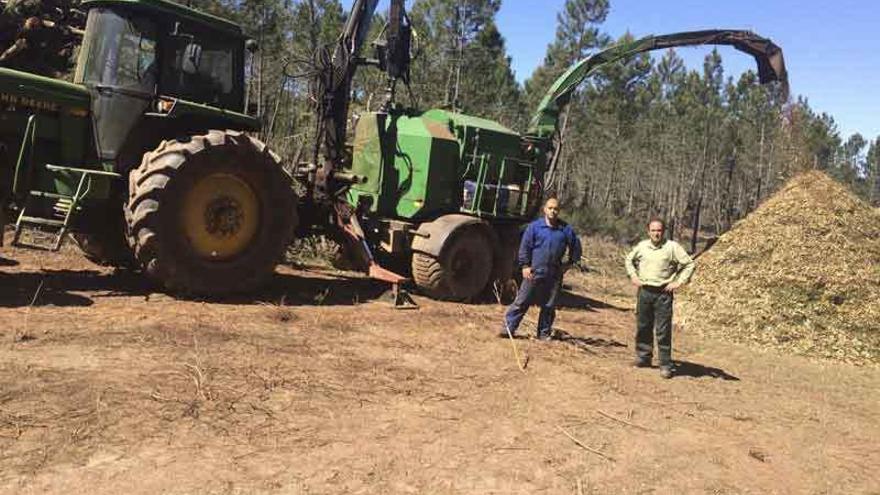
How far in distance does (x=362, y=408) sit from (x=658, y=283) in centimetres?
355

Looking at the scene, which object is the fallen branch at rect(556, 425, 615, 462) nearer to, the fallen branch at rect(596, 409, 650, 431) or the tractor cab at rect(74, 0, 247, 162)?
the fallen branch at rect(596, 409, 650, 431)

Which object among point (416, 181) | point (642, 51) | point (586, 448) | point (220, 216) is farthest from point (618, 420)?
point (642, 51)

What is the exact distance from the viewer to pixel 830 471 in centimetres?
486

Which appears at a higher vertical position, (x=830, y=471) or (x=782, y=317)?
(x=782, y=317)

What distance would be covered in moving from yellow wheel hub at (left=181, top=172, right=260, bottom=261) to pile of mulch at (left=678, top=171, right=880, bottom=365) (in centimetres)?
651

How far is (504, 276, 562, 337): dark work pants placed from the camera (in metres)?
7.71

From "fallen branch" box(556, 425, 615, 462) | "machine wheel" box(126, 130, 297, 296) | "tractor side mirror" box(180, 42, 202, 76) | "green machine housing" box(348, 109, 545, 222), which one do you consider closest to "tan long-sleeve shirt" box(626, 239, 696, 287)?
"fallen branch" box(556, 425, 615, 462)

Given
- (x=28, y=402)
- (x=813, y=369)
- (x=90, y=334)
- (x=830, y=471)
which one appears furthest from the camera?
(x=813, y=369)

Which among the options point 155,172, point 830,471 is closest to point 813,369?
point 830,471

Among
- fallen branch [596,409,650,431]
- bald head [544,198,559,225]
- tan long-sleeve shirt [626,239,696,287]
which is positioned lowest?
fallen branch [596,409,650,431]

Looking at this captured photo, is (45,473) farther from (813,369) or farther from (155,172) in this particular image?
(813,369)

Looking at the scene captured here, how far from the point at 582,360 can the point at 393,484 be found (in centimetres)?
384

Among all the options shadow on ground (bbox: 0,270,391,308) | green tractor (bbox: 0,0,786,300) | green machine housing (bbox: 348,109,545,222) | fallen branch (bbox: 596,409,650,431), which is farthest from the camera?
green machine housing (bbox: 348,109,545,222)

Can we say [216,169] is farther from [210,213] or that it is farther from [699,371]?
[699,371]
